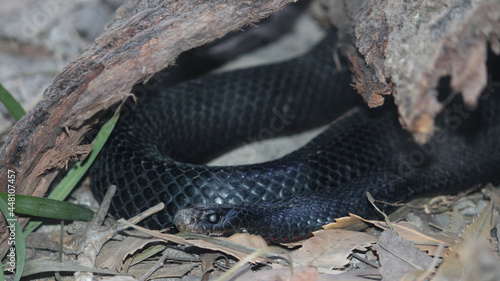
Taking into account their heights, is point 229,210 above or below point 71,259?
below

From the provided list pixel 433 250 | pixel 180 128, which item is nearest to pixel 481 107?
pixel 433 250

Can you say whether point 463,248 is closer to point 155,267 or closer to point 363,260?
point 363,260

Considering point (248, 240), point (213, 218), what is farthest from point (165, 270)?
point (248, 240)

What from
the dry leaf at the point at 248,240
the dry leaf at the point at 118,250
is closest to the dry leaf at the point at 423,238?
the dry leaf at the point at 248,240

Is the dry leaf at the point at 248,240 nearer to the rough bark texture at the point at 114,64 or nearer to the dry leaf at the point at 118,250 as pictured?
the dry leaf at the point at 118,250

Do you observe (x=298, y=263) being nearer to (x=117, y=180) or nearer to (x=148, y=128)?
(x=117, y=180)
